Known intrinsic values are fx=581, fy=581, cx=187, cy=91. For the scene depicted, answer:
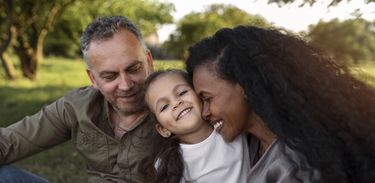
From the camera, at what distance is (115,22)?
3270 mm

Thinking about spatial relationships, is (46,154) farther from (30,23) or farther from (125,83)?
(30,23)

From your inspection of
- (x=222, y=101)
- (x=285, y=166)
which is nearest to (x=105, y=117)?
(x=222, y=101)

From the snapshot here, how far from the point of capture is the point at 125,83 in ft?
10.4

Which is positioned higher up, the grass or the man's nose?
the man's nose

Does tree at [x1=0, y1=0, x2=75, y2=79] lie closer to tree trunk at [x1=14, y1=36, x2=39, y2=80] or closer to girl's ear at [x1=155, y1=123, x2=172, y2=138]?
tree trunk at [x1=14, y1=36, x2=39, y2=80]

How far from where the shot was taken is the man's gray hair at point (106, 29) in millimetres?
3236

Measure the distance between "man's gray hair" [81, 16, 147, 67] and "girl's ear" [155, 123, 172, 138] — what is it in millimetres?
569

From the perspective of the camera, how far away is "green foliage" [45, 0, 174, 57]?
17344 mm

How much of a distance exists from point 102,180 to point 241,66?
132 cm

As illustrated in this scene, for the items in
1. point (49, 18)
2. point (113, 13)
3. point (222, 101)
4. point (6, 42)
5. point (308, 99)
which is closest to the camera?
point (308, 99)

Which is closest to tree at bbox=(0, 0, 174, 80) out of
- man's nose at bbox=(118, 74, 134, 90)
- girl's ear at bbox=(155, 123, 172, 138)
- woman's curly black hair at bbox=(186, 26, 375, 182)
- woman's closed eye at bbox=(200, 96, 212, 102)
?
man's nose at bbox=(118, 74, 134, 90)

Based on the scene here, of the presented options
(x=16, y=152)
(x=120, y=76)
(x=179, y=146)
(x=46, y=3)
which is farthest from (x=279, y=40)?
(x=46, y=3)

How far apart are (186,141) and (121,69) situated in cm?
55

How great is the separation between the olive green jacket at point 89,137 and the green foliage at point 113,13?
484 inches
